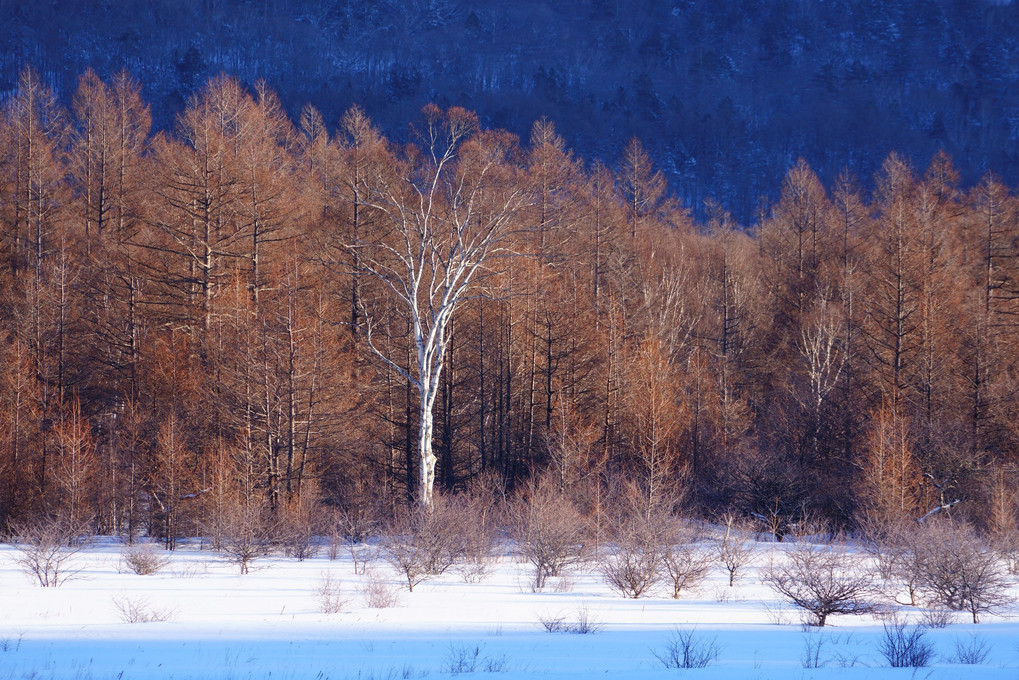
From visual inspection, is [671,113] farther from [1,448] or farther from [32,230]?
[1,448]

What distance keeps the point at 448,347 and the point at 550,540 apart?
790 inches

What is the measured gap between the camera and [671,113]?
267ft

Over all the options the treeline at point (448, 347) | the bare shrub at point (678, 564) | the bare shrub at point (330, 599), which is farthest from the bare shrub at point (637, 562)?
the treeline at point (448, 347)

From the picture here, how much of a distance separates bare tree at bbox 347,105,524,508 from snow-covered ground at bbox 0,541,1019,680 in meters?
8.67

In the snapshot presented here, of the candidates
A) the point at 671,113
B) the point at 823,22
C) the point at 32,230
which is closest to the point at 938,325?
the point at 32,230

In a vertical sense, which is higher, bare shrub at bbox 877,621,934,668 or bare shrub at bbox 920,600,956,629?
bare shrub at bbox 877,621,934,668

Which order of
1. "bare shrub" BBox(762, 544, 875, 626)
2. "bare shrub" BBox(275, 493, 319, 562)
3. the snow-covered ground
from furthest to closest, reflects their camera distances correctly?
"bare shrub" BBox(275, 493, 319, 562) < "bare shrub" BBox(762, 544, 875, 626) < the snow-covered ground

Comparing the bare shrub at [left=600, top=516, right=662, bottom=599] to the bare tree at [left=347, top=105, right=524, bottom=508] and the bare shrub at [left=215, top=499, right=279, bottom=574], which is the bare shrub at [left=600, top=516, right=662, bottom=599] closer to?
the bare tree at [left=347, top=105, right=524, bottom=508]

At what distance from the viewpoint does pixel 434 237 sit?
113ft

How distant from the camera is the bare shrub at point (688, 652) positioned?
33.6 feet

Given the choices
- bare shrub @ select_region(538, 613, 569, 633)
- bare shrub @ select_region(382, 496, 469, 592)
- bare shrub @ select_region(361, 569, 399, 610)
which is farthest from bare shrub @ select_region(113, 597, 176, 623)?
bare shrub @ select_region(538, 613, 569, 633)

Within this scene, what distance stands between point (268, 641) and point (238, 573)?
8.72 metres

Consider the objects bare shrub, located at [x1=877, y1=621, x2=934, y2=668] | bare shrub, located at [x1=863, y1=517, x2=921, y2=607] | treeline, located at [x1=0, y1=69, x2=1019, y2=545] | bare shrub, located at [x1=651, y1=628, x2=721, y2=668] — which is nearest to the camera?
bare shrub, located at [x1=651, y1=628, x2=721, y2=668]

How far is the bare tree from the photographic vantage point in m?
27.2
